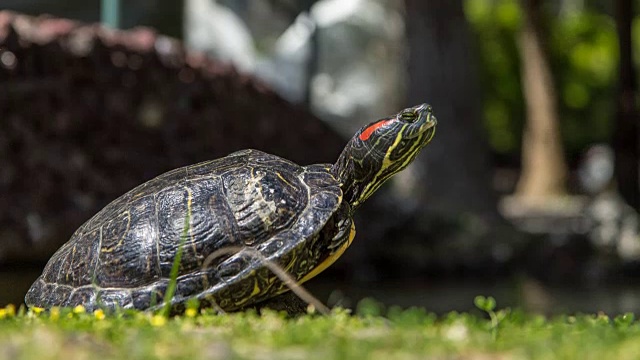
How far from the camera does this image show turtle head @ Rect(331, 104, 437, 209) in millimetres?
4223

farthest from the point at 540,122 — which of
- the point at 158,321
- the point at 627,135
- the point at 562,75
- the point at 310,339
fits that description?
the point at 310,339

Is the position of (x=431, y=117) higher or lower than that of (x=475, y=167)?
higher

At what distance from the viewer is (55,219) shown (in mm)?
9570

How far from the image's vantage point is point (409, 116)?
424cm

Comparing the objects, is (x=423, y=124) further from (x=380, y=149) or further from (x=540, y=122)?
(x=540, y=122)

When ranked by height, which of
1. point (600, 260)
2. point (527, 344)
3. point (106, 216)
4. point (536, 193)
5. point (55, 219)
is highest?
point (527, 344)

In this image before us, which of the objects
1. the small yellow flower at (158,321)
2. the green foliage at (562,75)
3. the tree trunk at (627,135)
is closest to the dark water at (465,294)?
the tree trunk at (627,135)

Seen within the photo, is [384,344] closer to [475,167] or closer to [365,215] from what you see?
[365,215]

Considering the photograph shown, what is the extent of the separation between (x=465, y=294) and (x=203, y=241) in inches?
241

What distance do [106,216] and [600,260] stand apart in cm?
891

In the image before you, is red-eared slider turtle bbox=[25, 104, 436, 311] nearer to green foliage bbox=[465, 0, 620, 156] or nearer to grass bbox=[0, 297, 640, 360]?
grass bbox=[0, 297, 640, 360]

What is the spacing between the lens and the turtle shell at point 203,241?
12.6 ft

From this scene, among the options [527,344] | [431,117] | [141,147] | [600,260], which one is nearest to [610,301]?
[600,260]

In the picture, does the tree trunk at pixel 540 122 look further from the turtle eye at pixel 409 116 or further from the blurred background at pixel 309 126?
the turtle eye at pixel 409 116
